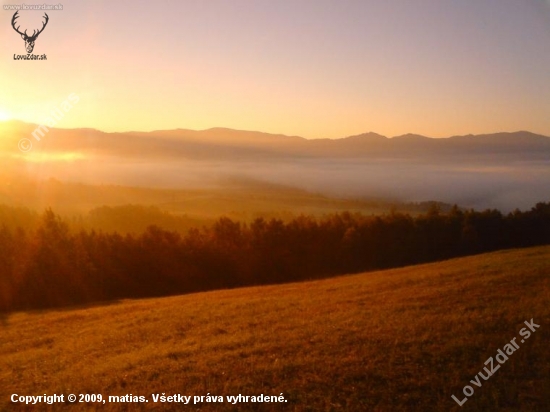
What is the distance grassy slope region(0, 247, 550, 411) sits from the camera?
32.7 ft

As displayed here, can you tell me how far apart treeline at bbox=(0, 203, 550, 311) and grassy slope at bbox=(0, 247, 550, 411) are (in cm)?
1767

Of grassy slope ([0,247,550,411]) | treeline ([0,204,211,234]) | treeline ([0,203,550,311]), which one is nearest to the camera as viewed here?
grassy slope ([0,247,550,411])

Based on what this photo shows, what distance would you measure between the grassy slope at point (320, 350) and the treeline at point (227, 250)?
1767 cm

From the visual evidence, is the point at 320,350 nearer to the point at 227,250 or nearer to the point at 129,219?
the point at 227,250

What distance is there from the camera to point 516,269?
2369cm

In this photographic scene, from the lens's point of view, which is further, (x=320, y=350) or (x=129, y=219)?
(x=129, y=219)

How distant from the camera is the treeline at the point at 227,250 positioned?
1553 inches

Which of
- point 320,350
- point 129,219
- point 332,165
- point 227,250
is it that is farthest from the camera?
point 332,165

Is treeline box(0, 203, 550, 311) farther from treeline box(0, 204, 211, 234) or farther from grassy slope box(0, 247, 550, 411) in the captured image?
grassy slope box(0, 247, 550, 411)

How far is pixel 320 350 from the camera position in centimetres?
1259

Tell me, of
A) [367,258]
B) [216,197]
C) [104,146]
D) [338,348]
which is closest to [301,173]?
[216,197]

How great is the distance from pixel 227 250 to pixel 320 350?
3688cm

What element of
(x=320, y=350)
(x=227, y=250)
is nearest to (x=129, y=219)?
(x=227, y=250)

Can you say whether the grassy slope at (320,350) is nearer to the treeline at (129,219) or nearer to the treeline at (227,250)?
the treeline at (227,250)
